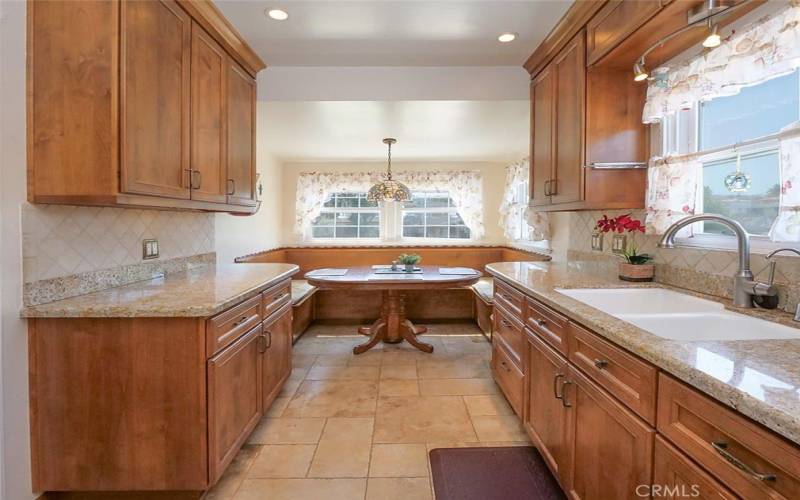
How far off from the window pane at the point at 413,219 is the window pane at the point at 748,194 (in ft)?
13.0

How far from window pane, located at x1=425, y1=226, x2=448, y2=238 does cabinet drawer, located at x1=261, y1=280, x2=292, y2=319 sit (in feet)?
10.6

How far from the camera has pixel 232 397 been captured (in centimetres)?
173

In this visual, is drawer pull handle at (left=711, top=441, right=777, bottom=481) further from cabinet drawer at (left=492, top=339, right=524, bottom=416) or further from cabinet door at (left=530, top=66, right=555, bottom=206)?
cabinet door at (left=530, top=66, right=555, bottom=206)

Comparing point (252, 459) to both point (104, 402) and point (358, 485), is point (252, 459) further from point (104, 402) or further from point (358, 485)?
point (104, 402)

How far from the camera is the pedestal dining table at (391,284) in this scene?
10.5 feet

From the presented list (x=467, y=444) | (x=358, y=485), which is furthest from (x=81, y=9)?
(x=467, y=444)

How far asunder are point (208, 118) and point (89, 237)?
806 millimetres

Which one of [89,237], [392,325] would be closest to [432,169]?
[392,325]

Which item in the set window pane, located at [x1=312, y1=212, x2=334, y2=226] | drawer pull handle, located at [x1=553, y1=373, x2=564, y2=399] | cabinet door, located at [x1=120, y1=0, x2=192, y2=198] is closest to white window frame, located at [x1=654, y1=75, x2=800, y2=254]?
drawer pull handle, located at [x1=553, y1=373, x2=564, y2=399]

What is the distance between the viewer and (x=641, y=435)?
1.01 m

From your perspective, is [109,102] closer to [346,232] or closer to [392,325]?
[392,325]

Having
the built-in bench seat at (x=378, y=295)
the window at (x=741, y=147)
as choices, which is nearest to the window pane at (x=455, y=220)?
the built-in bench seat at (x=378, y=295)

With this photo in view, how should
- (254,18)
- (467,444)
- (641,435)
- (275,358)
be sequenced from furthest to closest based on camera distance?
(275,358) → (254,18) → (467,444) → (641,435)

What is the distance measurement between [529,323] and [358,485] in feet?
3.59
